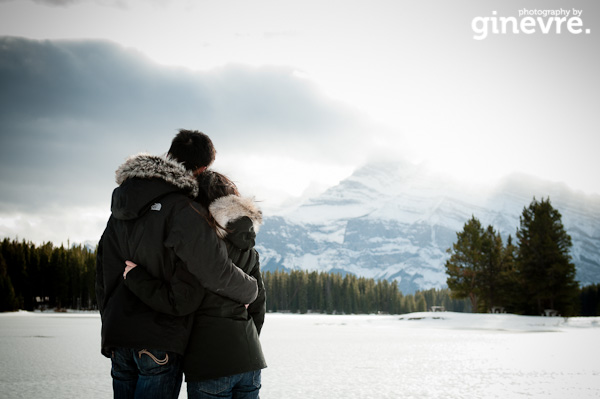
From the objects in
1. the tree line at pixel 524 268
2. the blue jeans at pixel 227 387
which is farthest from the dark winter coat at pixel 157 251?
the tree line at pixel 524 268

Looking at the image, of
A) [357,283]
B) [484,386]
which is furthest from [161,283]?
[357,283]

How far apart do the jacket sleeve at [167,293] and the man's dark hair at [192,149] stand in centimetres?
95

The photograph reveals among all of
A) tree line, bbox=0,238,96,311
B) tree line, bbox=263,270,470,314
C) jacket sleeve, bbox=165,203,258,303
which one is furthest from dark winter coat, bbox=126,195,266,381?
tree line, bbox=263,270,470,314

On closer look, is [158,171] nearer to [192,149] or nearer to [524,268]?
[192,149]

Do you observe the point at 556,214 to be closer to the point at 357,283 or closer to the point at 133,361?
the point at 133,361

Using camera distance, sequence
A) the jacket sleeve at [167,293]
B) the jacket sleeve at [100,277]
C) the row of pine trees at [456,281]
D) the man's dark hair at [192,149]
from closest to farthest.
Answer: the jacket sleeve at [167,293]
the jacket sleeve at [100,277]
the man's dark hair at [192,149]
the row of pine trees at [456,281]

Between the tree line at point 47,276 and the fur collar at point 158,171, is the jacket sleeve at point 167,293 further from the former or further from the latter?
the tree line at point 47,276

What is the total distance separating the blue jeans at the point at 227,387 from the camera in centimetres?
339

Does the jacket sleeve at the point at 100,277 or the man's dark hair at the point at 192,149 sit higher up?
the man's dark hair at the point at 192,149

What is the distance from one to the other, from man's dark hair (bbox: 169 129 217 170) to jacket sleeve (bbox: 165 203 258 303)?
1.87ft

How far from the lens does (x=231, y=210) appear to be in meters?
3.50

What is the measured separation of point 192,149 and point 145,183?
0.52 metres

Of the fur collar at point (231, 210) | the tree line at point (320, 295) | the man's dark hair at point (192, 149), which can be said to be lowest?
the tree line at point (320, 295)

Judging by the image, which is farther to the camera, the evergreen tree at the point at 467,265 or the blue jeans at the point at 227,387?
the evergreen tree at the point at 467,265
